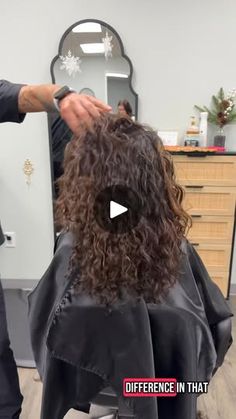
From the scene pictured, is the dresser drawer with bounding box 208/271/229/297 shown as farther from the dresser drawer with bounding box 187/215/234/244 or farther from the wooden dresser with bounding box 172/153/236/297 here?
the dresser drawer with bounding box 187/215/234/244

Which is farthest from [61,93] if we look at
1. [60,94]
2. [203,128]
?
[203,128]

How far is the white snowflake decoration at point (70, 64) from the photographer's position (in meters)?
2.29

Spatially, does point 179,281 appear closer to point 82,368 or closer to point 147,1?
point 82,368

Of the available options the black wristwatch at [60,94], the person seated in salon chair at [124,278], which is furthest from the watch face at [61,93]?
the person seated in salon chair at [124,278]

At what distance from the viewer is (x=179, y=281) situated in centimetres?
94

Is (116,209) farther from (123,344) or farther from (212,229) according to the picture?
(212,229)

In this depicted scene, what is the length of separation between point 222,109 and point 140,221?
1773mm

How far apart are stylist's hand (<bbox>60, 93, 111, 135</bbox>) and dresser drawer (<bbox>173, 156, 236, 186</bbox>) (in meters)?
1.47

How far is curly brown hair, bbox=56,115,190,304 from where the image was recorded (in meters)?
0.77

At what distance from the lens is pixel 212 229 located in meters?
2.31

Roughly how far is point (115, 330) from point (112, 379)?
16 centimetres

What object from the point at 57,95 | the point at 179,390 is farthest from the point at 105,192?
the point at 179,390

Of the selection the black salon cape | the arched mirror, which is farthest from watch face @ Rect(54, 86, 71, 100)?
the arched mirror
